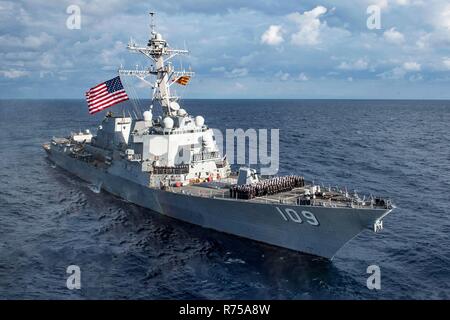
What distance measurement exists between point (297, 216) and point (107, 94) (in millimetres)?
19984

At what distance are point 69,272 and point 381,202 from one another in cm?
1676

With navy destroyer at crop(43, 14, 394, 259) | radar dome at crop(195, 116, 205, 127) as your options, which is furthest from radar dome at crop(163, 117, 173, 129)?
radar dome at crop(195, 116, 205, 127)

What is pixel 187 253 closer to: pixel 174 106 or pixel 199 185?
pixel 199 185

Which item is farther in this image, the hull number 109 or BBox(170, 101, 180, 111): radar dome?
BBox(170, 101, 180, 111): radar dome

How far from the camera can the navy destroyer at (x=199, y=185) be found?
23.3 m

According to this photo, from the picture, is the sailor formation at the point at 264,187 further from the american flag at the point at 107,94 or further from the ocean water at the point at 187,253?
the american flag at the point at 107,94

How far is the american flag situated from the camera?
3519cm

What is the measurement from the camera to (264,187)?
86.8 ft

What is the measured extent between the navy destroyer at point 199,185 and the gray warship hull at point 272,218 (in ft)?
0.17

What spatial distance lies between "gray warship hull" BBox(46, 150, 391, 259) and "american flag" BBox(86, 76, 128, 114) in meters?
7.79

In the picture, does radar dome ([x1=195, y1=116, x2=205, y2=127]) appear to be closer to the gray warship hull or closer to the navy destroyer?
the navy destroyer

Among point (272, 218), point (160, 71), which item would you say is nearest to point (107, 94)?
point (160, 71)

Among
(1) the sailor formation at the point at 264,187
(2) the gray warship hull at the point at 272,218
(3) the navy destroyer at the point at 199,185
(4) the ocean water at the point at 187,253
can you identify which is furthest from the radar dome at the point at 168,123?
(1) the sailor formation at the point at 264,187
